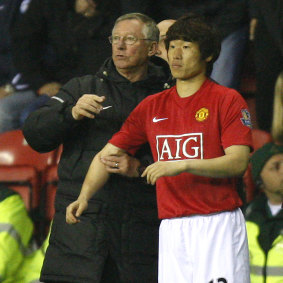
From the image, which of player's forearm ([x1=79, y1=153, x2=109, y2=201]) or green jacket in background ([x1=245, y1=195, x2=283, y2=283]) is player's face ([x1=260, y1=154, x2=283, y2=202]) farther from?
player's forearm ([x1=79, y1=153, x2=109, y2=201])

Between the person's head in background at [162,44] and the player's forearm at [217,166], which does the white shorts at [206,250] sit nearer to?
the player's forearm at [217,166]

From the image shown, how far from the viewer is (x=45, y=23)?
5508mm

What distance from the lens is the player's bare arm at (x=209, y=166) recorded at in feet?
8.98

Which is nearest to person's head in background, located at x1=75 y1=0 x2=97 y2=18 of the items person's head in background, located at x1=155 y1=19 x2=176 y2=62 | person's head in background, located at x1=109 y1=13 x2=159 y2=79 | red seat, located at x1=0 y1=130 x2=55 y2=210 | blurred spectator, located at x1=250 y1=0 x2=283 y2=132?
red seat, located at x1=0 y1=130 x2=55 y2=210

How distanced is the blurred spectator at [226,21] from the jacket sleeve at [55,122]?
5.12 feet

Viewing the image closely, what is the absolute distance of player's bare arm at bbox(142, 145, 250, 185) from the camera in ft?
8.98

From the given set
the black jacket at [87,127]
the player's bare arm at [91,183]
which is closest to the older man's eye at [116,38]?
the black jacket at [87,127]

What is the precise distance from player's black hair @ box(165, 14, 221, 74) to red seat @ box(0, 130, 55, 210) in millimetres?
2206

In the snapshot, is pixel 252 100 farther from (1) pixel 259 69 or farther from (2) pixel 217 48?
(2) pixel 217 48

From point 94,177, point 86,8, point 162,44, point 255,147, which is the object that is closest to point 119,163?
point 94,177

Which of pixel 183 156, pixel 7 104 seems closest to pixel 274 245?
pixel 183 156

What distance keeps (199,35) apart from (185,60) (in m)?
0.10

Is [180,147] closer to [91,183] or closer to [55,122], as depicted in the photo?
[91,183]

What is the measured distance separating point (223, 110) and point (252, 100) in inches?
96.1
